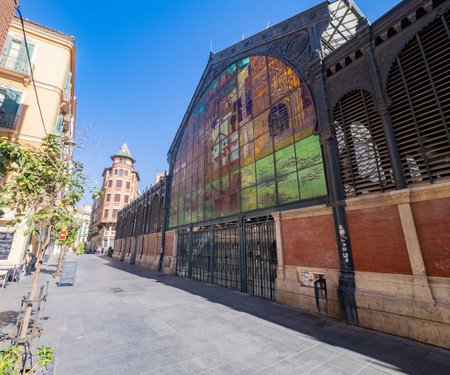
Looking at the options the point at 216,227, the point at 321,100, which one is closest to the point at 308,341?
the point at 321,100

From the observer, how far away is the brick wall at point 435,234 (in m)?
5.27

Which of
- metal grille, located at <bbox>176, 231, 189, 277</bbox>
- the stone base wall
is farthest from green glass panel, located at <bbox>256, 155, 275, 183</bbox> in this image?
metal grille, located at <bbox>176, 231, 189, 277</bbox>

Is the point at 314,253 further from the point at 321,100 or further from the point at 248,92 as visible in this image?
the point at 248,92

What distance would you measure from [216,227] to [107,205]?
53388 mm

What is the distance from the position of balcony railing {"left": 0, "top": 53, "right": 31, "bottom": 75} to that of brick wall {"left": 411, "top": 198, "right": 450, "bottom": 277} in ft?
73.7

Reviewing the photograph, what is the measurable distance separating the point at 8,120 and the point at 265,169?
16.1m

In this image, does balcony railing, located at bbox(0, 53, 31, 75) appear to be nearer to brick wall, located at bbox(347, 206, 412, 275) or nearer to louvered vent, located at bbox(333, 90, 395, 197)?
louvered vent, located at bbox(333, 90, 395, 197)

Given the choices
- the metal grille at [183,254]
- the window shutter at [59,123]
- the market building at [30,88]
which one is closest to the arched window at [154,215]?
the metal grille at [183,254]

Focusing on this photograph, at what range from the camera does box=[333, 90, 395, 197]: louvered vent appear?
22.6 ft

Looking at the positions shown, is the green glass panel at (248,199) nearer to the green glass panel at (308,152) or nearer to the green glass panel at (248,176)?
the green glass panel at (248,176)

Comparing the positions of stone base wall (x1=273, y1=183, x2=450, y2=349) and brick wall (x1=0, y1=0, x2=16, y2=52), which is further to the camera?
brick wall (x1=0, y1=0, x2=16, y2=52)

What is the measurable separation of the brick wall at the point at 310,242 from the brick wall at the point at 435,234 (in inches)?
94.2

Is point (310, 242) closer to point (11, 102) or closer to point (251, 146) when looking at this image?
point (251, 146)

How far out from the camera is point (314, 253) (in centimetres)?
813
